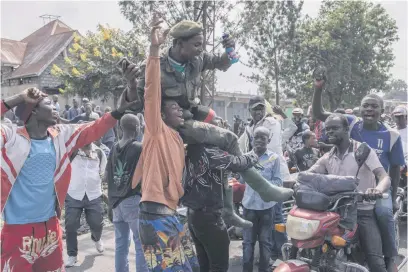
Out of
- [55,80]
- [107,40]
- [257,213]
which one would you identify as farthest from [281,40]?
[257,213]

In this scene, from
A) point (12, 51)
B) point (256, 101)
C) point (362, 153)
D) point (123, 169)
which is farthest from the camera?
point (12, 51)

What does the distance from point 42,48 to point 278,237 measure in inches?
1270

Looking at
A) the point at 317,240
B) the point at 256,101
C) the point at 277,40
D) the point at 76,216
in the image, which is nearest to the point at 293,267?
the point at 317,240

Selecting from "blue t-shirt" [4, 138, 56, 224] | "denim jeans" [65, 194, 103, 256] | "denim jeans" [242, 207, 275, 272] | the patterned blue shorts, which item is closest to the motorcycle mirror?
"denim jeans" [242, 207, 275, 272]

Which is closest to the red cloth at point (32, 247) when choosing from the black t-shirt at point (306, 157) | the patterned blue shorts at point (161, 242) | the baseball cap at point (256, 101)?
the patterned blue shorts at point (161, 242)

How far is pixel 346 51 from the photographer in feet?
83.8

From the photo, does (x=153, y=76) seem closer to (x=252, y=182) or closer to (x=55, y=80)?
(x=252, y=182)

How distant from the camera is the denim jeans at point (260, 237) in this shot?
4.89 m

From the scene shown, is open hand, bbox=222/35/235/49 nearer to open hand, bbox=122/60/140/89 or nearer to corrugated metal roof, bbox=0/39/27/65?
open hand, bbox=122/60/140/89

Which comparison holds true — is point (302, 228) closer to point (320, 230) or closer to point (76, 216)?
point (320, 230)

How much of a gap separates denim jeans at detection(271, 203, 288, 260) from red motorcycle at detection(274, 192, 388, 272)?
183 centimetres

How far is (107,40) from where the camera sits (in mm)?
23016

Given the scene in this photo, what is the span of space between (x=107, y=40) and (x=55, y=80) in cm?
942

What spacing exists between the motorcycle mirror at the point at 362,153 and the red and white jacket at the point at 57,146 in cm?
206
